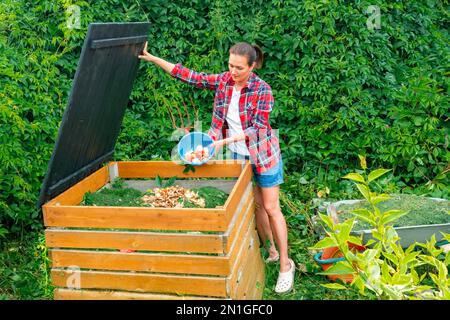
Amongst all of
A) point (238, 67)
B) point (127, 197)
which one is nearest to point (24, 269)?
point (127, 197)

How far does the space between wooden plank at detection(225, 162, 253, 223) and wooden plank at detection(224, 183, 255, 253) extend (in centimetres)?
5

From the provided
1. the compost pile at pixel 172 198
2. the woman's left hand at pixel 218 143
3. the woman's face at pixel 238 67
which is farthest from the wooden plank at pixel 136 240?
the woman's face at pixel 238 67

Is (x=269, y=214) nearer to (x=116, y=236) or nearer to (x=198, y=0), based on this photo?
(x=116, y=236)

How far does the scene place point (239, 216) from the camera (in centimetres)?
320

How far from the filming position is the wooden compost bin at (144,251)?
280cm

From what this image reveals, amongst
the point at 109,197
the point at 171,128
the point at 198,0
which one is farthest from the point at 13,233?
the point at 198,0

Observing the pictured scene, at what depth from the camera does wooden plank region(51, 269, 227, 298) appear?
282 cm

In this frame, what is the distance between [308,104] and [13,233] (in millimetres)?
3053

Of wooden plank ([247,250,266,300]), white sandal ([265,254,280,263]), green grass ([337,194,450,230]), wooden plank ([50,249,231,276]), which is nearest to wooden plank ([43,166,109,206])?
wooden plank ([50,249,231,276])

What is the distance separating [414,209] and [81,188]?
2.63m

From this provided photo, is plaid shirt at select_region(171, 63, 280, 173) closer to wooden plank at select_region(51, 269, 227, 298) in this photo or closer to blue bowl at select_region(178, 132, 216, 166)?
blue bowl at select_region(178, 132, 216, 166)

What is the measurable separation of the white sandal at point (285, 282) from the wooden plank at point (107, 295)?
1.21 metres

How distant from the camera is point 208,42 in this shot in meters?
5.73

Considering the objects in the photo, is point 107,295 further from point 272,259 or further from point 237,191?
point 272,259
